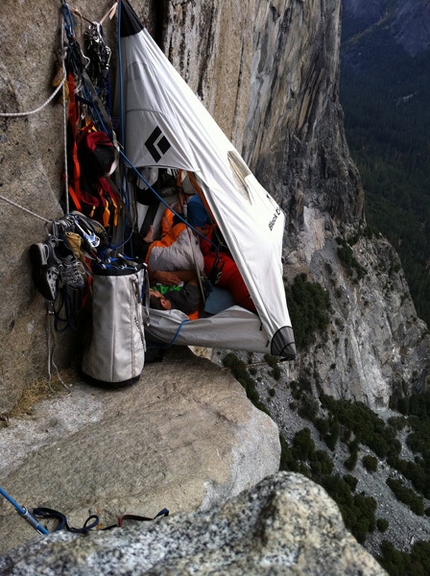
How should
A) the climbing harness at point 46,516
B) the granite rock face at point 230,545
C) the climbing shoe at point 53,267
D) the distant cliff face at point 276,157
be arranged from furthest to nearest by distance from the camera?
1. the climbing shoe at point 53,267
2. the distant cliff face at point 276,157
3. the climbing harness at point 46,516
4. the granite rock face at point 230,545

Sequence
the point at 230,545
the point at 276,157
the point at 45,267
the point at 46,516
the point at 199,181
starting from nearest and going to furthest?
the point at 230,545
the point at 46,516
the point at 45,267
the point at 199,181
the point at 276,157

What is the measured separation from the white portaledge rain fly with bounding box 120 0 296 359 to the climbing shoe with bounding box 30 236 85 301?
1.22 m

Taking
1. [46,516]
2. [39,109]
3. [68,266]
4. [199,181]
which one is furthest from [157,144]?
[46,516]

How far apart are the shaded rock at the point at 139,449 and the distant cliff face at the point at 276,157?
637mm

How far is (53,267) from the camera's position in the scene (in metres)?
4.71

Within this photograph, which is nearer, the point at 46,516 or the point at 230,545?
the point at 230,545

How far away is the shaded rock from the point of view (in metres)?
3.72

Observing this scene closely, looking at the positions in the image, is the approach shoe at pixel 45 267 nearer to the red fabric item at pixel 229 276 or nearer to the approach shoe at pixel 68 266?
the approach shoe at pixel 68 266

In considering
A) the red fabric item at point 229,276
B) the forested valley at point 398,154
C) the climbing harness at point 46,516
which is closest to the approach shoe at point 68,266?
the red fabric item at point 229,276

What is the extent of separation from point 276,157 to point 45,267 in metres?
45.1

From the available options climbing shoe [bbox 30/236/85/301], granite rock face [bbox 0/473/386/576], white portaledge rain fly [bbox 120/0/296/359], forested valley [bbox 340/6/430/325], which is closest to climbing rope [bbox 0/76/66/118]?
climbing shoe [bbox 30/236/85/301]

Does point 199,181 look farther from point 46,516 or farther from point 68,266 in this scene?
point 46,516

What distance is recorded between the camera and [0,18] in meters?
4.05

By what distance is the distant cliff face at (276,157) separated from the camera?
4.52 m
